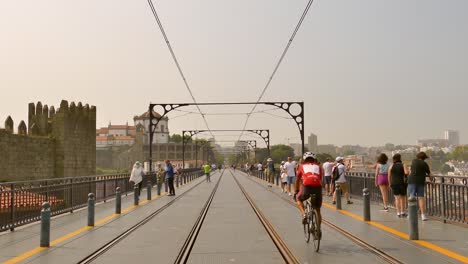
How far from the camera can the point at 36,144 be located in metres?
47.5

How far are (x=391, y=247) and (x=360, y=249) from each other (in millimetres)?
566

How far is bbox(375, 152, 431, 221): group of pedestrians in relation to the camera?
12.9 m

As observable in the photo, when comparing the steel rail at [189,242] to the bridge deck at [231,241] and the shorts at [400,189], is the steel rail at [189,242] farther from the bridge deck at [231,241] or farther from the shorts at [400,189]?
the shorts at [400,189]

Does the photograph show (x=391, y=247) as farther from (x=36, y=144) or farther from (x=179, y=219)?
(x=36, y=144)

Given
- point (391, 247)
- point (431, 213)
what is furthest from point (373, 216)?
point (391, 247)

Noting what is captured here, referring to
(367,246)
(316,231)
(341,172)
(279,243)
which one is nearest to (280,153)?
(341,172)

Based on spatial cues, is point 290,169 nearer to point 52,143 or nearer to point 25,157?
point 25,157

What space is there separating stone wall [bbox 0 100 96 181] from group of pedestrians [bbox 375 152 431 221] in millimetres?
34403

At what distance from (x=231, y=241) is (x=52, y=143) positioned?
4354cm

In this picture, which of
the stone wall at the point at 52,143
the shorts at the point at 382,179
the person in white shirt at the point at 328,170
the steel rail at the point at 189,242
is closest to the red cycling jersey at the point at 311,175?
the steel rail at the point at 189,242

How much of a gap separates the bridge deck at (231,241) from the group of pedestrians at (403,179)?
1.67 feet

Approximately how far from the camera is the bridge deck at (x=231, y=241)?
8391 mm

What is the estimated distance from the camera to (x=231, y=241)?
10328 mm

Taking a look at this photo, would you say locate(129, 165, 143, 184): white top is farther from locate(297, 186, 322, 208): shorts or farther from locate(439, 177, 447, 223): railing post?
locate(297, 186, 322, 208): shorts
